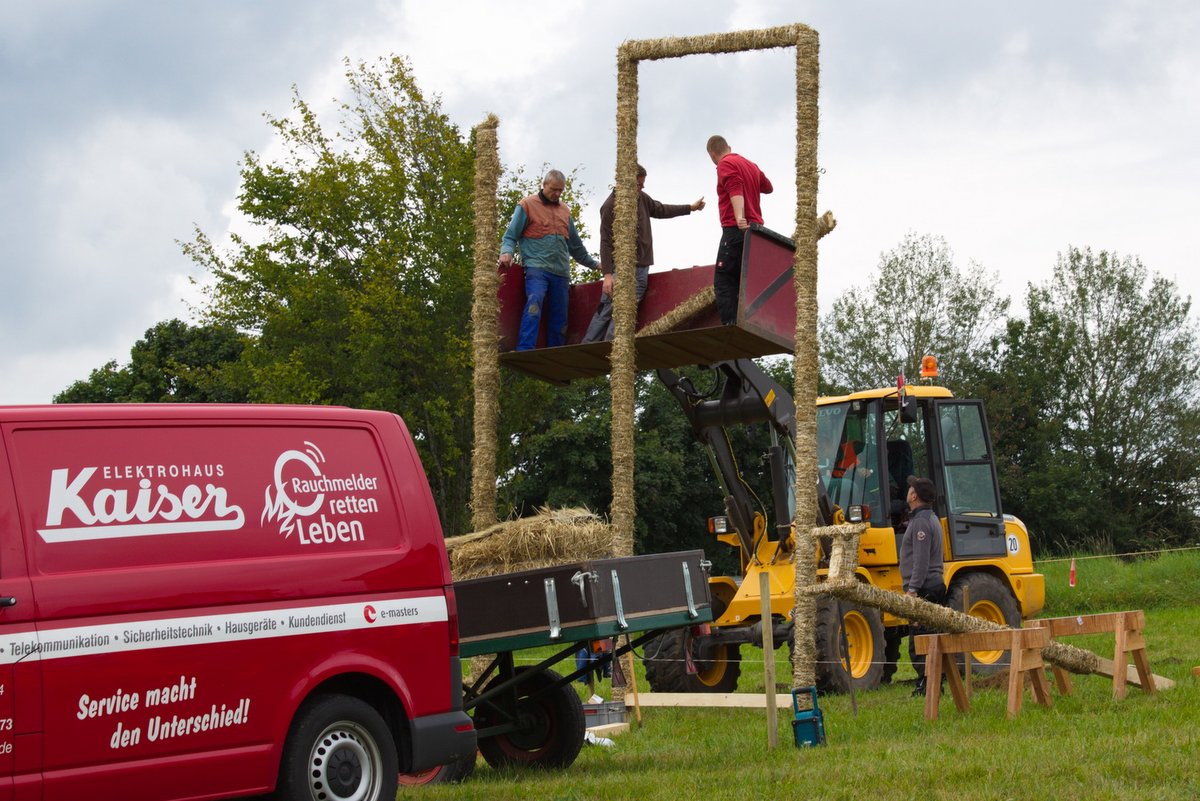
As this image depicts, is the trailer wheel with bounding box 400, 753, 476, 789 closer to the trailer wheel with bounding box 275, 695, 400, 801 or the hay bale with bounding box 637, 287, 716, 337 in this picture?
the trailer wheel with bounding box 275, 695, 400, 801

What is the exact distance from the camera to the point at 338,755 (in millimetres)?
7574

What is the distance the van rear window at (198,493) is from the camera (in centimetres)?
681

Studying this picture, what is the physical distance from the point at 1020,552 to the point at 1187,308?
46492mm

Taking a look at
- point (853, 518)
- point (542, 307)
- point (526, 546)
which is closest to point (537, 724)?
point (526, 546)

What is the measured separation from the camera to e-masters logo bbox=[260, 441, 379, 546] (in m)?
7.57

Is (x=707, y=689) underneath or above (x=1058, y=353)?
underneath

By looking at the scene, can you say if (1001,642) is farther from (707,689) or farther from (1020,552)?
(1020,552)

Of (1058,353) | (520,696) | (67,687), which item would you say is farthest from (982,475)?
(1058,353)

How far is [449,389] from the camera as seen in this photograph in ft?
93.2

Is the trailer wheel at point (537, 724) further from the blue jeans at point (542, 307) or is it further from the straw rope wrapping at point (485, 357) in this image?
the blue jeans at point (542, 307)

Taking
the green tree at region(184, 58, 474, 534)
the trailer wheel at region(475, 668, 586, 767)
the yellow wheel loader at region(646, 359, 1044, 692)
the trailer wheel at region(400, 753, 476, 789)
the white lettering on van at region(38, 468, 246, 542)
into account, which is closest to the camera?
the white lettering on van at region(38, 468, 246, 542)

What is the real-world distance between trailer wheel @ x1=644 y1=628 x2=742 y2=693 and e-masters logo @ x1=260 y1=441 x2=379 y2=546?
25.4 ft

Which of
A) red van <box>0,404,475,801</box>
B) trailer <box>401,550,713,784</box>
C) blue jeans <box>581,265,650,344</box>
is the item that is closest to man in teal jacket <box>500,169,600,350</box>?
blue jeans <box>581,265,650,344</box>

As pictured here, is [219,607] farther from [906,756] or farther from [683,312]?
[683,312]
